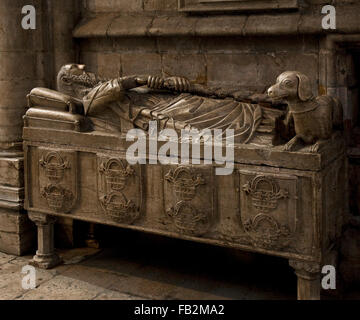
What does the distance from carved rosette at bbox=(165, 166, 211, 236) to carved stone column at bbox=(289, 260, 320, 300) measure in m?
0.71

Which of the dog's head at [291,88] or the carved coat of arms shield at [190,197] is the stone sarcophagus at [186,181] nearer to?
the carved coat of arms shield at [190,197]

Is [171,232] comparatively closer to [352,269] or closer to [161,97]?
[161,97]

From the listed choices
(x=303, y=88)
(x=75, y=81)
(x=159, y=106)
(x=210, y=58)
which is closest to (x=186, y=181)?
(x=159, y=106)

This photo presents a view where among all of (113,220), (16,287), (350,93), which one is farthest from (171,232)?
(350,93)

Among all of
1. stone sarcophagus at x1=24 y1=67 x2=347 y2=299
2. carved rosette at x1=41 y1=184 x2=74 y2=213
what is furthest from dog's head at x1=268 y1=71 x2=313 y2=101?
carved rosette at x1=41 y1=184 x2=74 y2=213

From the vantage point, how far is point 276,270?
4.98m

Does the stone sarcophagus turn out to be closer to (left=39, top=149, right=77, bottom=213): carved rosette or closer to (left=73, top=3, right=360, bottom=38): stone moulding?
(left=39, top=149, right=77, bottom=213): carved rosette

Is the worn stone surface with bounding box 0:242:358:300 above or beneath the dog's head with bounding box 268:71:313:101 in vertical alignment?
beneath

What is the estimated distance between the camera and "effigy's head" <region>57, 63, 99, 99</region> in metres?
4.90

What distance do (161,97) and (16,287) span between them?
200 cm

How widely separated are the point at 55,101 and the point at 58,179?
66 centimetres

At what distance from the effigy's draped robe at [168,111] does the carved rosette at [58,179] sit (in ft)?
1.35

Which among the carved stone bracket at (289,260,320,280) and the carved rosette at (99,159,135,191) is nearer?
the carved stone bracket at (289,260,320,280)

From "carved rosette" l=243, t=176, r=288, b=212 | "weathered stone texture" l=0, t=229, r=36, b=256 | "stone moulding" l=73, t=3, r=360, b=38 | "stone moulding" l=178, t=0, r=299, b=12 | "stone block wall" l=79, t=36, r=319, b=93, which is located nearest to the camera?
"carved rosette" l=243, t=176, r=288, b=212
